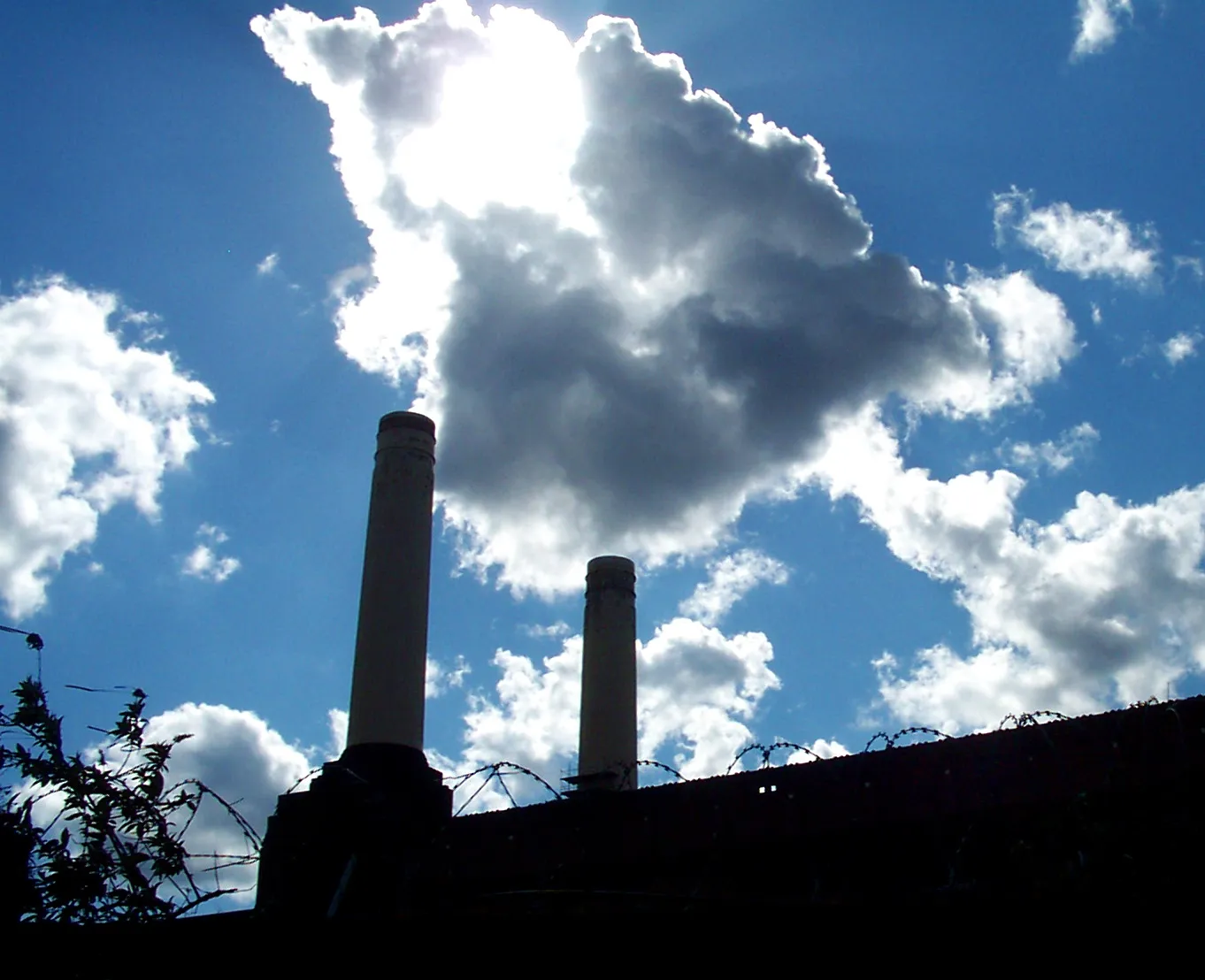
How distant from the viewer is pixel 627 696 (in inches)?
1004

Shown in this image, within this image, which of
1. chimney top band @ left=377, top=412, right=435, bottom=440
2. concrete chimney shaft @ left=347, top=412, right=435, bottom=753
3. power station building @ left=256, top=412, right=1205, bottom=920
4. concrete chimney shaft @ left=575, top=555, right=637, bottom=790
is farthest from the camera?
concrete chimney shaft @ left=575, top=555, right=637, bottom=790

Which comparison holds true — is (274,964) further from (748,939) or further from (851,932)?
(851,932)

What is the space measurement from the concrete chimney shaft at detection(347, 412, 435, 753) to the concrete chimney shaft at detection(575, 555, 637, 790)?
20.3ft

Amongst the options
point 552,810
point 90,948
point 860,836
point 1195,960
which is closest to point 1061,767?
point 860,836

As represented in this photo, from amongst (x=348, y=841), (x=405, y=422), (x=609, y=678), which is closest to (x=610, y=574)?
(x=609, y=678)

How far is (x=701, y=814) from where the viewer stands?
55.7 feet

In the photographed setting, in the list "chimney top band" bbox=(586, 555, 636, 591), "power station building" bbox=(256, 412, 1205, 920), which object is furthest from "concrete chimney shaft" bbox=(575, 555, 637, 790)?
"power station building" bbox=(256, 412, 1205, 920)

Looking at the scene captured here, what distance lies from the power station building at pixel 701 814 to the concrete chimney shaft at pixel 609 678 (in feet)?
20.1

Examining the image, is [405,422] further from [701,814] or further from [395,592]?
[701,814]

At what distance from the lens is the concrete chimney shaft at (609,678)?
24922mm

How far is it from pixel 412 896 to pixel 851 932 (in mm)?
13012

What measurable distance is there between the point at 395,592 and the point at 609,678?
7010mm

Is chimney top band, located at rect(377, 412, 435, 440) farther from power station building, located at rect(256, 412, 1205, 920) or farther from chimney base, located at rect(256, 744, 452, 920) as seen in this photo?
chimney base, located at rect(256, 744, 452, 920)

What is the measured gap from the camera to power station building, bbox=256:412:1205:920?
1371 cm
